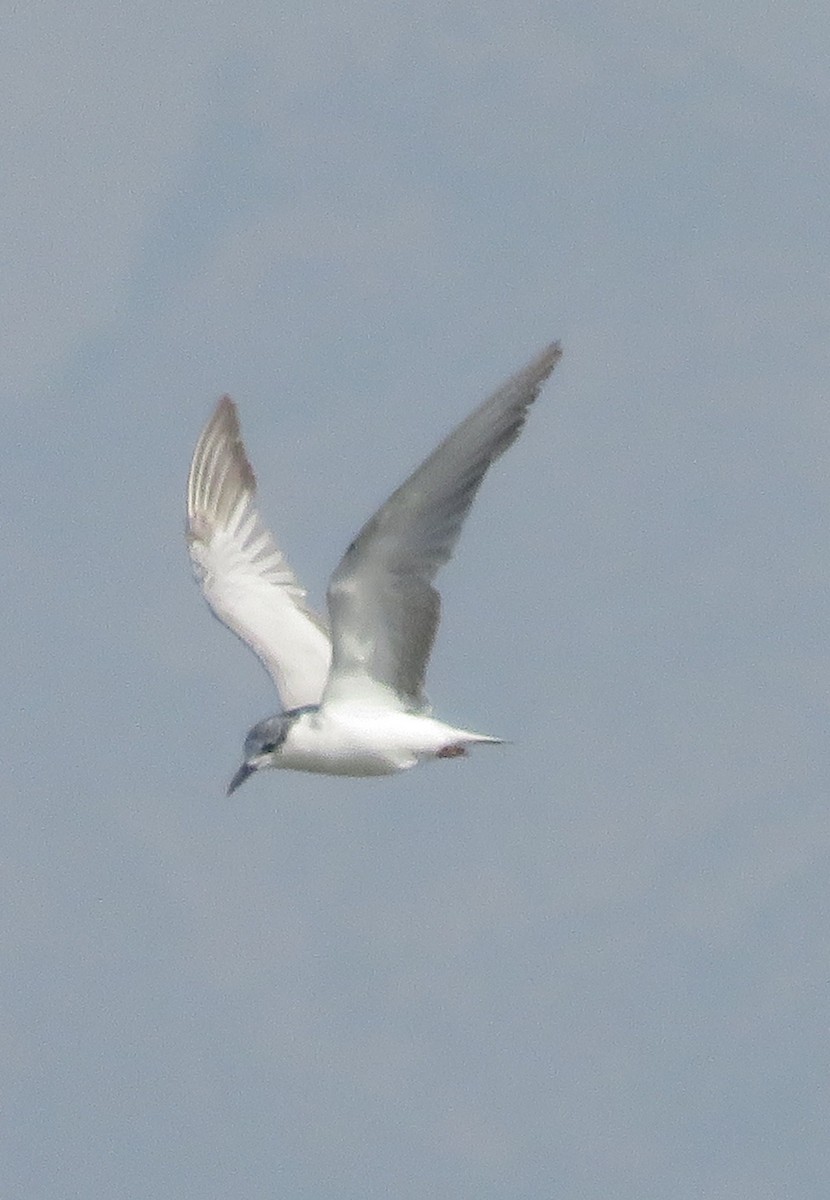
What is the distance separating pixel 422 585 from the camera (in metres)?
22.2

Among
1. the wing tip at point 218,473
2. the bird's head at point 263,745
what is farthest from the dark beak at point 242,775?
the wing tip at point 218,473

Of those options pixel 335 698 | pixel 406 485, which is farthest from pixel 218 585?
pixel 406 485

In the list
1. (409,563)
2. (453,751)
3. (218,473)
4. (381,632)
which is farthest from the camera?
(218,473)

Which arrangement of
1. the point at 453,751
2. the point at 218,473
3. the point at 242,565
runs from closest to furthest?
the point at 453,751 → the point at 242,565 → the point at 218,473

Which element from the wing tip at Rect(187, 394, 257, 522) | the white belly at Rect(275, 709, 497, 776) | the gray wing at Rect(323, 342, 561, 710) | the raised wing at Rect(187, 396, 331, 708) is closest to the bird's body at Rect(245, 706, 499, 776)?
the white belly at Rect(275, 709, 497, 776)

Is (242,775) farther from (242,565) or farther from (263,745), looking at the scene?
(242,565)

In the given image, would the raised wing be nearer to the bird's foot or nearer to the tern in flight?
the tern in flight

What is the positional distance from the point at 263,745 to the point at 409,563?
6.91 ft

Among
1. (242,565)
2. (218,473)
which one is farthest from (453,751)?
(218,473)

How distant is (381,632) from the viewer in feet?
74.5

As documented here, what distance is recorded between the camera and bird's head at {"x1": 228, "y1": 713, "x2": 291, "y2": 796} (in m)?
23.0

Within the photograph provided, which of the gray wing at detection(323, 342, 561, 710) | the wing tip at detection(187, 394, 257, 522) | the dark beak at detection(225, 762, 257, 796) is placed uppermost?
the wing tip at detection(187, 394, 257, 522)

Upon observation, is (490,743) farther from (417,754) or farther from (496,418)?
(496,418)

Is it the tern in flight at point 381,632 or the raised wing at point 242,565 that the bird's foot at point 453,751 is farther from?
the raised wing at point 242,565
